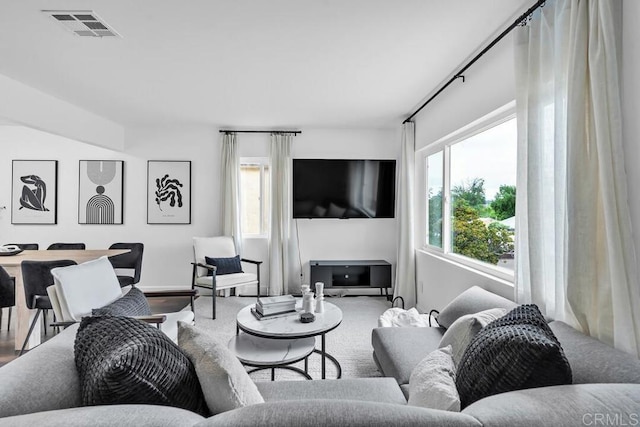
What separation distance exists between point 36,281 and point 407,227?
3.80 metres

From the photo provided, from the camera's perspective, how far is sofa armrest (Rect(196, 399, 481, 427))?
754 mm

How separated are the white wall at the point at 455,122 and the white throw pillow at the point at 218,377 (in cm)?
186

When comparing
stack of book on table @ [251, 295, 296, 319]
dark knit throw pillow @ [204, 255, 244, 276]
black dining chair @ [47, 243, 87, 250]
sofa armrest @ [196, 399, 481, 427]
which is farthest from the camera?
black dining chair @ [47, 243, 87, 250]

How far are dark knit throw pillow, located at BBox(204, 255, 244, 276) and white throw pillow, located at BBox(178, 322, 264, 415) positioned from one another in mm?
2998

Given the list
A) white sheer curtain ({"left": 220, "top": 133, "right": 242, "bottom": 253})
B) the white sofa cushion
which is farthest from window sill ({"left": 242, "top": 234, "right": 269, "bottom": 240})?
the white sofa cushion

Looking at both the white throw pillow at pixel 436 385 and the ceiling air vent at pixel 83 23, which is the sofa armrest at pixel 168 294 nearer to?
the ceiling air vent at pixel 83 23

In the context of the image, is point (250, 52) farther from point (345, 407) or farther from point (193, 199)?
point (193, 199)

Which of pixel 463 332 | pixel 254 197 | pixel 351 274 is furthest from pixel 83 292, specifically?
pixel 351 274

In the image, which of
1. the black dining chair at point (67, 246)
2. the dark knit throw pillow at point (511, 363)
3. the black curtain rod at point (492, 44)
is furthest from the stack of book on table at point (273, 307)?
the black dining chair at point (67, 246)

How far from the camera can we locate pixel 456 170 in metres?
3.21

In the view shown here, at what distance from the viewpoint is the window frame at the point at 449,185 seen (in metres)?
2.33

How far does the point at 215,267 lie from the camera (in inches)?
149

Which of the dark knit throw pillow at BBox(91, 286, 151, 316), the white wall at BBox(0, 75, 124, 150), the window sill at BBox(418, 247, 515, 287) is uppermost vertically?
the white wall at BBox(0, 75, 124, 150)

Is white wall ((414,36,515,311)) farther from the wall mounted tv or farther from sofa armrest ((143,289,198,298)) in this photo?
sofa armrest ((143,289,198,298))
